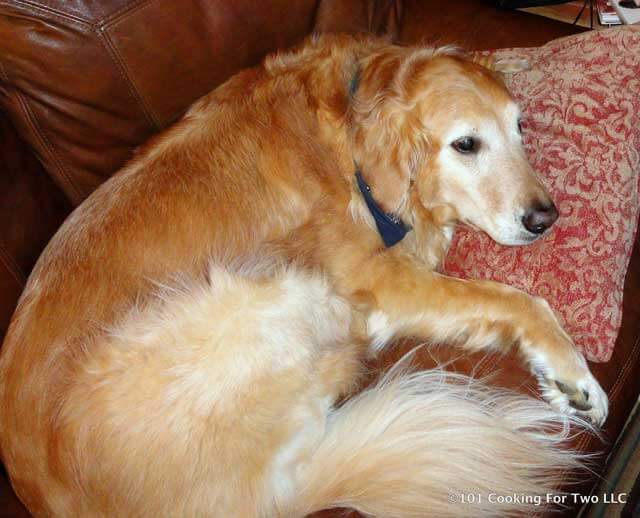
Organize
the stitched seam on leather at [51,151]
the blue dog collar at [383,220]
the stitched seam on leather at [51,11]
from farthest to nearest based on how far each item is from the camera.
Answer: the blue dog collar at [383,220], the stitched seam on leather at [51,151], the stitched seam on leather at [51,11]

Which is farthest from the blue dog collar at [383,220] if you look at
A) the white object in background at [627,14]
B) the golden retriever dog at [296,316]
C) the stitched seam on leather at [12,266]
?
the white object in background at [627,14]

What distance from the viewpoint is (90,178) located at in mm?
1695

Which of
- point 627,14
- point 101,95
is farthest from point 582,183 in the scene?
point 101,95

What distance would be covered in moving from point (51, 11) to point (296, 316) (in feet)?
3.35

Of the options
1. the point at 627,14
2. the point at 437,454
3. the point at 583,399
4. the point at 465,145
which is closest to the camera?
the point at 437,454

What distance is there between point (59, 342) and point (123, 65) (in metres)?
0.77

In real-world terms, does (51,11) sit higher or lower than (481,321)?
higher

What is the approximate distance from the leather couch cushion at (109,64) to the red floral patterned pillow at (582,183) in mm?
873

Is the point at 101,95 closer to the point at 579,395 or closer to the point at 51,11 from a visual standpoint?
the point at 51,11

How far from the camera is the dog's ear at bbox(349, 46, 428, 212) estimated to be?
158cm

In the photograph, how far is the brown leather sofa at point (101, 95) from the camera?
147 cm

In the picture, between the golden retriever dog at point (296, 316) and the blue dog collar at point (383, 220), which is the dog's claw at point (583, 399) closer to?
the golden retriever dog at point (296, 316)

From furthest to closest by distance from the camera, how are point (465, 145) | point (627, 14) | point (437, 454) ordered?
point (627, 14) → point (465, 145) → point (437, 454)

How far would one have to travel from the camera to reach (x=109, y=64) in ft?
5.02
